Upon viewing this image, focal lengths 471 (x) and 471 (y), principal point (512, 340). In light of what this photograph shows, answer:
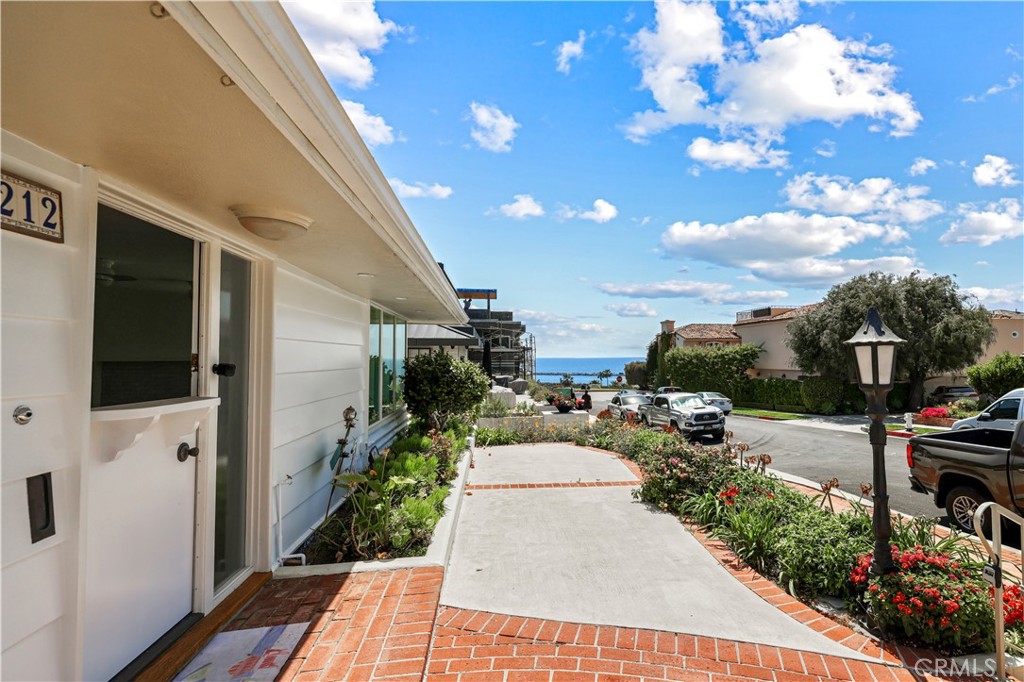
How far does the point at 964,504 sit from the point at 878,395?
3351mm

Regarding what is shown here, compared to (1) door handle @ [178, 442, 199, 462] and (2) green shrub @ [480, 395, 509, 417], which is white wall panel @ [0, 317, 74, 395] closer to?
(1) door handle @ [178, 442, 199, 462]

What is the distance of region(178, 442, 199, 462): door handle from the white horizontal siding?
2.88ft

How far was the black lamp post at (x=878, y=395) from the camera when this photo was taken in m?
3.31

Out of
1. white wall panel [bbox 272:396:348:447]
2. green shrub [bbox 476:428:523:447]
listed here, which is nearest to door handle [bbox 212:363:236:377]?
white wall panel [bbox 272:396:348:447]

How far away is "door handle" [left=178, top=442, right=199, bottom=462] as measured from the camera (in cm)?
293

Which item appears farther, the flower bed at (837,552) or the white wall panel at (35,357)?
the flower bed at (837,552)

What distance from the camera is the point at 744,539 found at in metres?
4.33

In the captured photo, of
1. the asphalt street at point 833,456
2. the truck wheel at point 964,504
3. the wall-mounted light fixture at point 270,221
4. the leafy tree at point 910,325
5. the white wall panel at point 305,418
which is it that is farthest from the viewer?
the leafy tree at point 910,325

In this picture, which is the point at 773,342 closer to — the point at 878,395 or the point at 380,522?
the point at 878,395

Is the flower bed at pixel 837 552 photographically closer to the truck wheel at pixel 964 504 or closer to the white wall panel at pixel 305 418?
the truck wheel at pixel 964 504

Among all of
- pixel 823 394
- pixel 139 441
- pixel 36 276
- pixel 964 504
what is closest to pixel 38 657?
pixel 139 441

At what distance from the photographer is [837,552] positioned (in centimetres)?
364

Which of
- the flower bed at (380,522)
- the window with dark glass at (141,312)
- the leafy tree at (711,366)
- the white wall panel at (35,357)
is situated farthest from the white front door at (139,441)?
the leafy tree at (711,366)

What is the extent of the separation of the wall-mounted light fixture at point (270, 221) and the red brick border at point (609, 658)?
108 inches
